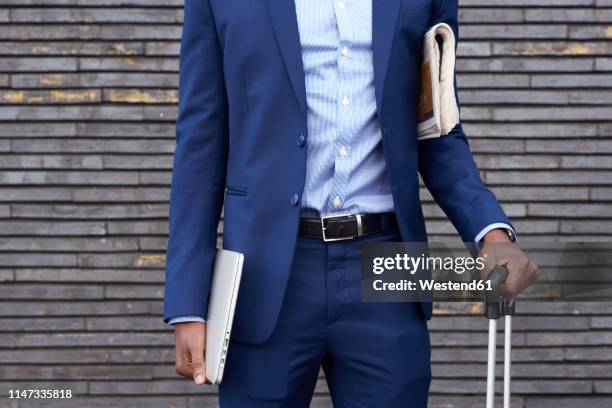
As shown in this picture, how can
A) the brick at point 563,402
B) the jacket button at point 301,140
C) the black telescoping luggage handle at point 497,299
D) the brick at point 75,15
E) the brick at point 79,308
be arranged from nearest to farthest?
1. the black telescoping luggage handle at point 497,299
2. the jacket button at point 301,140
3. the brick at point 75,15
4. the brick at point 79,308
5. the brick at point 563,402

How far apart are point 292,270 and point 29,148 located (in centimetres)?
311

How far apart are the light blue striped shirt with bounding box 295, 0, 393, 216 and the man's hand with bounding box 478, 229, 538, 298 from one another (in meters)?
0.28

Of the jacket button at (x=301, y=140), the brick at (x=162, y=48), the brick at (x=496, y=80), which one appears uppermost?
the brick at (x=162, y=48)

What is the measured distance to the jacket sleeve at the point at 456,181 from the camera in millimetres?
2537

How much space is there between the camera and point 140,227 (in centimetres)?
527

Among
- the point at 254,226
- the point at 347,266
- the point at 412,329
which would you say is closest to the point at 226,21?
the point at 254,226

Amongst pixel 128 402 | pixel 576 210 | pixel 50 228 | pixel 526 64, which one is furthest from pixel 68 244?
pixel 576 210

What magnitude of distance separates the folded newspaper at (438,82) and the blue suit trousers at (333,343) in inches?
12.1

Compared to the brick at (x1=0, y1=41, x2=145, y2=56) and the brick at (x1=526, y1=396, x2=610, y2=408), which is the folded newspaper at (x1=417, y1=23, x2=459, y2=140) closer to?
the brick at (x1=0, y1=41, x2=145, y2=56)

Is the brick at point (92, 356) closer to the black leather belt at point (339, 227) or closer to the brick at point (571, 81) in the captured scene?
the brick at point (571, 81)

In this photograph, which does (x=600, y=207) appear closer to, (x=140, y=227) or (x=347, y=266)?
(x=140, y=227)

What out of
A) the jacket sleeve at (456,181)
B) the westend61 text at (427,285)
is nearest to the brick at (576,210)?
the jacket sleeve at (456,181)

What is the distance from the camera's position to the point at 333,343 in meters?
2.51

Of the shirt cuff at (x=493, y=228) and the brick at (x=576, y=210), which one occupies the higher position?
the brick at (x=576, y=210)
